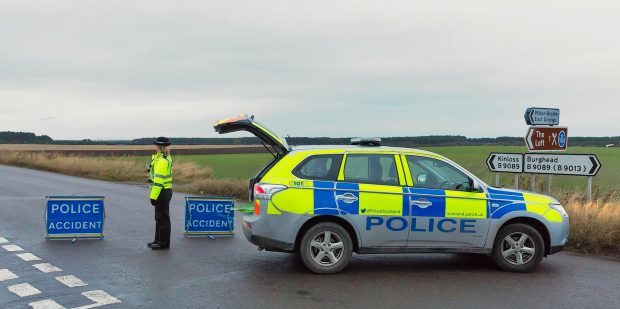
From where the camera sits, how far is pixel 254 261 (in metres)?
8.47

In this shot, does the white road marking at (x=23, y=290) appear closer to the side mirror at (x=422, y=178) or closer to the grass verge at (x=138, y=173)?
the side mirror at (x=422, y=178)

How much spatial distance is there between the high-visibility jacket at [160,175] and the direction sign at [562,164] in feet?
27.4

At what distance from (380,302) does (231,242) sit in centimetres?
455

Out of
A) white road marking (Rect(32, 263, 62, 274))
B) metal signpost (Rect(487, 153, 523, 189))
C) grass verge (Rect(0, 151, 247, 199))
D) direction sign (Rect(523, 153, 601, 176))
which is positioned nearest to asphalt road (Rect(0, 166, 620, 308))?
white road marking (Rect(32, 263, 62, 274))

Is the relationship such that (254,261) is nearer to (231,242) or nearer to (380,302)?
(231,242)

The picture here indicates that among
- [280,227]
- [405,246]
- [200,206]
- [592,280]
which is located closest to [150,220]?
[200,206]

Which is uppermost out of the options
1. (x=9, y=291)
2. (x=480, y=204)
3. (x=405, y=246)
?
(x=480, y=204)

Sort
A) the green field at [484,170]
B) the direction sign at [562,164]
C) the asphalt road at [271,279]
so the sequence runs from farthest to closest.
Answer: the green field at [484,170] → the direction sign at [562,164] → the asphalt road at [271,279]

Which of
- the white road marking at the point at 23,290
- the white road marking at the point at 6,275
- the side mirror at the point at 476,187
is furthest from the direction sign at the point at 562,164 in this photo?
the white road marking at the point at 6,275

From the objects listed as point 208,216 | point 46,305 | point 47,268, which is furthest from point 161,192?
point 46,305

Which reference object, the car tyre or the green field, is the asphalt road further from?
the green field

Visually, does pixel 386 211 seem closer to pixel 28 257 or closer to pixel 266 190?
pixel 266 190

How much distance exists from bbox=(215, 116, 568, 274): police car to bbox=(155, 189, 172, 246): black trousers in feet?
7.38

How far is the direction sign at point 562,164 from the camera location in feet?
39.5
